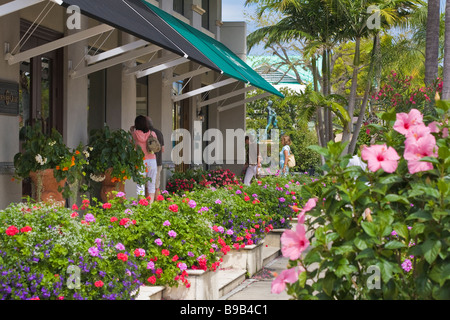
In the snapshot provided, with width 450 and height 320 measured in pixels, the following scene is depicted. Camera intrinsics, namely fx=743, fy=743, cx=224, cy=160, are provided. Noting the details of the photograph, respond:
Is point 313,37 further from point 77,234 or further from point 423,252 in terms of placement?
point 423,252

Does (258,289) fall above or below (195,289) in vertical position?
below

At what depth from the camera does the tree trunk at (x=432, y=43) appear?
61.6 feet

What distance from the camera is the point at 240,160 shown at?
77.3 feet

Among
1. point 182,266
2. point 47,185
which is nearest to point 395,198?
point 182,266

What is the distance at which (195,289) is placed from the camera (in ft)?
22.8

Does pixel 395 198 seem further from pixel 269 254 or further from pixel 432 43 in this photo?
pixel 432 43

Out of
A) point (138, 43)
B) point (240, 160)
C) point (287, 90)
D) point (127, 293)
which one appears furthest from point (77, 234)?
point (287, 90)

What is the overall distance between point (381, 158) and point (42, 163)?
6249 millimetres

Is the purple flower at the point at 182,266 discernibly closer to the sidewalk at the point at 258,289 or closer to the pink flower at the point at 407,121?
the sidewalk at the point at 258,289

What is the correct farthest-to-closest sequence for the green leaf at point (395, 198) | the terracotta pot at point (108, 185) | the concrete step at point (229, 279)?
the terracotta pot at point (108, 185) < the concrete step at point (229, 279) < the green leaf at point (395, 198)

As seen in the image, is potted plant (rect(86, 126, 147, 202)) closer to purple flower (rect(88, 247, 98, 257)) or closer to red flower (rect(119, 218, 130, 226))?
red flower (rect(119, 218, 130, 226))

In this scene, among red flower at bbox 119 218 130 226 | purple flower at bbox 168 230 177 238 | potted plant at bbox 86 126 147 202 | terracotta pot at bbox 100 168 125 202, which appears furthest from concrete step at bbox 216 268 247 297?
terracotta pot at bbox 100 168 125 202

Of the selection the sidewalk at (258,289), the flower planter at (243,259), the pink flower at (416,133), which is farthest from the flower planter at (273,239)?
the pink flower at (416,133)

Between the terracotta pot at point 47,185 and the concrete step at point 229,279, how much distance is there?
2.26 m
